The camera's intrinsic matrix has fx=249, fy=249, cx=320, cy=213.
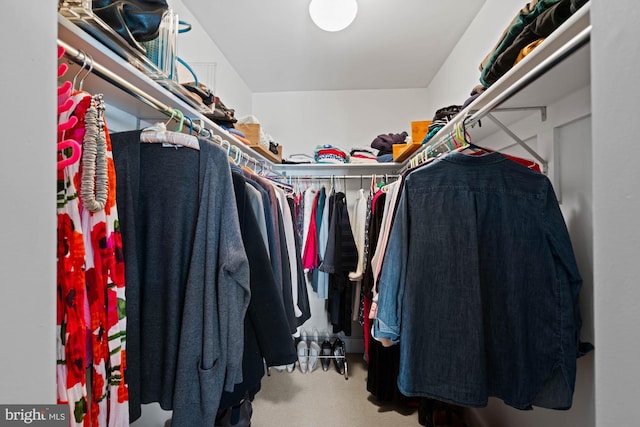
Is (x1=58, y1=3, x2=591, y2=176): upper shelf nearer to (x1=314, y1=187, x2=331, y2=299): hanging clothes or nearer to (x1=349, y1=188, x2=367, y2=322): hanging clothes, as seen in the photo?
(x1=349, y1=188, x2=367, y2=322): hanging clothes

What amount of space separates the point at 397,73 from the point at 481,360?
86.7 inches

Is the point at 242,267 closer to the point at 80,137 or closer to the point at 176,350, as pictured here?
the point at 176,350

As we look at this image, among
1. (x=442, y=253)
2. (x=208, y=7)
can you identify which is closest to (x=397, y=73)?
(x=208, y=7)

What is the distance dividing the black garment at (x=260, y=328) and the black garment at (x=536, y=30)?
1.04 metres

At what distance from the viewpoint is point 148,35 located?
0.71 meters

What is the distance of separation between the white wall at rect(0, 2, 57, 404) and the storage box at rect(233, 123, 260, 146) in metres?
1.39

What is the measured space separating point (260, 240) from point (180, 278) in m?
0.25

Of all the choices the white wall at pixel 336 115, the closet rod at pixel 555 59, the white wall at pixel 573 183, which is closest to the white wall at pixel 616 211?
the closet rod at pixel 555 59

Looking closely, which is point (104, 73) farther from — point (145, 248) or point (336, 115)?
point (336, 115)

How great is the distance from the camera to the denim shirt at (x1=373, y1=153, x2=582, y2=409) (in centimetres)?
72

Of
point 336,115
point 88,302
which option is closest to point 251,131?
point 336,115

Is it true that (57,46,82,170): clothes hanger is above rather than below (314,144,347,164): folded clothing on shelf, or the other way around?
below

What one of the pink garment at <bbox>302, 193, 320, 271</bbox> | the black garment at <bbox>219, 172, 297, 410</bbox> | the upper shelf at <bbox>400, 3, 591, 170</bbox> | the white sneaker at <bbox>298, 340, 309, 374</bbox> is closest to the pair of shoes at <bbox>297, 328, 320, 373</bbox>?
the white sneaker at <bbox>298, 340, 309, 374</bbox>

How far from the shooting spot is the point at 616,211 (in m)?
0.30
